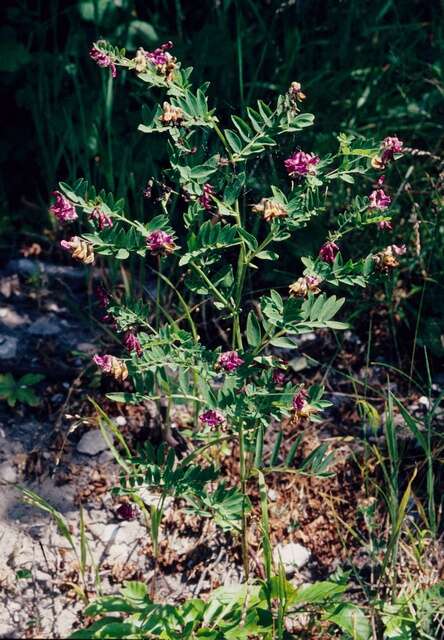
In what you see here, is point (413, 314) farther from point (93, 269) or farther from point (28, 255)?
point (28, 255)

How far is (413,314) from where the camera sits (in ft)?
8.81

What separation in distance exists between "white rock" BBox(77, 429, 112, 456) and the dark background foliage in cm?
77

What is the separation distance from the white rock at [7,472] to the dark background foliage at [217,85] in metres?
0.93

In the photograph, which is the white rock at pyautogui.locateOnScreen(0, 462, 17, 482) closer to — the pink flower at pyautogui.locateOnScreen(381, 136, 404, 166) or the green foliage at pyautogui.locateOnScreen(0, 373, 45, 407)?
the green foliage at pyautogui.locateOnScreen(0, 373, 45, 407)

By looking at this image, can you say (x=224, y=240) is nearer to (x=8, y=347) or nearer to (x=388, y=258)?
(x=388, y=258)

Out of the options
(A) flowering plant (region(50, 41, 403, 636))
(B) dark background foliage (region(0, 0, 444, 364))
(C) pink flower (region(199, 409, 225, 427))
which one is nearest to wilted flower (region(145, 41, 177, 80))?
(A) flowering plant (region(50, 41, 403, 636))

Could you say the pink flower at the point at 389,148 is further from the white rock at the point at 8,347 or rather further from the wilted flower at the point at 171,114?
the white rock at the point at 8,347

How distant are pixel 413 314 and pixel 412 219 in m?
0.32

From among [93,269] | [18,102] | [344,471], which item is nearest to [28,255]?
[93,269]

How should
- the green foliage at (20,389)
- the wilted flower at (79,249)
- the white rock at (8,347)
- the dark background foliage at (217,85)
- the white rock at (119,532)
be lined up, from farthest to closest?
the dark background foliage at (217,85), the white rock at (8,347), the green foliage at (20,389), the white rock at (119,532), the wilted flower at (79,249)

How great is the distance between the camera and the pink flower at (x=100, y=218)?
1687mm

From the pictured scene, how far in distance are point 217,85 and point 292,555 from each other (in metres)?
1.72

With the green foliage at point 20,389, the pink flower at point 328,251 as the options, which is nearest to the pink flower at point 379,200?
the pink flower at point 328,251

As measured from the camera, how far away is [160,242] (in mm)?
1679
